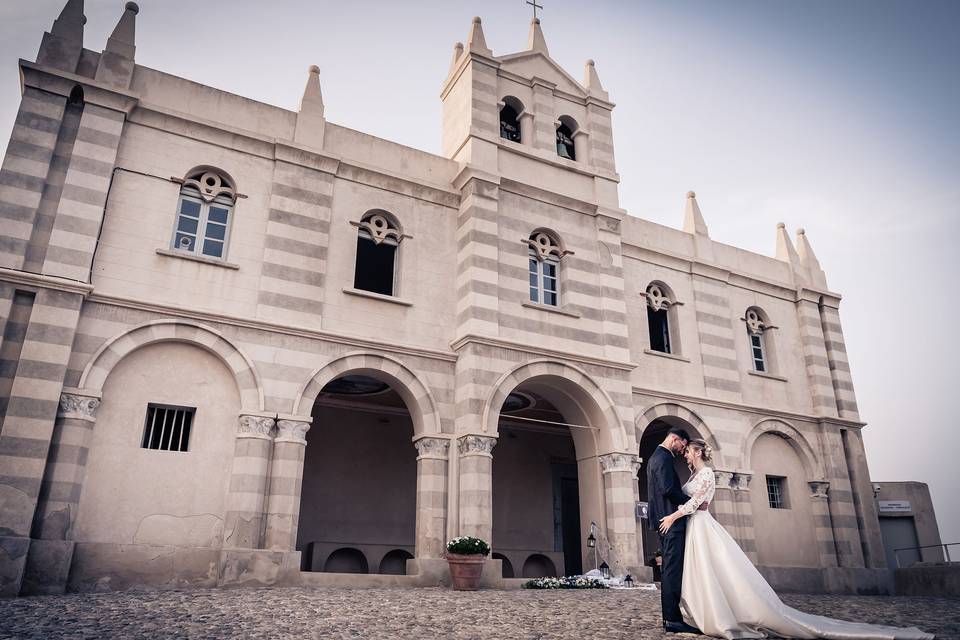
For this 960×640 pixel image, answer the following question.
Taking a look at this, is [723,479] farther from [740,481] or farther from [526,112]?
[526,112]

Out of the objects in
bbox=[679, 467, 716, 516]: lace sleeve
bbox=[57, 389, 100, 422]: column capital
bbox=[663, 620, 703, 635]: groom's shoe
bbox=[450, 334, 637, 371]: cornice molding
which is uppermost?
bbox=[450, 334, 637, 371]: cornice molding

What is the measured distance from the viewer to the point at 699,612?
7418 mm

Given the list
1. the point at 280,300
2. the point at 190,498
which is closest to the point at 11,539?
the point at 190,498

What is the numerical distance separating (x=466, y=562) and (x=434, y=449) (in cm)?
285

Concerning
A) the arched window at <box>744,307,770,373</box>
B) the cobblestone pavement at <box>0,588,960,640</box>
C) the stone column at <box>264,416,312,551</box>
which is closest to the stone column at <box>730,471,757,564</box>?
the arched window at <box>744,307,770,373</box>

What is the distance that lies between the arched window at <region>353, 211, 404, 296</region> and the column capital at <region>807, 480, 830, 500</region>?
14.1 meters

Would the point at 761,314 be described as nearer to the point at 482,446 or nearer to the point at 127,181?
the point at 482,446

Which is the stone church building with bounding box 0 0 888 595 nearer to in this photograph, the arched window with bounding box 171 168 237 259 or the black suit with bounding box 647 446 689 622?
the arched window with bounding box 171 168 237 259

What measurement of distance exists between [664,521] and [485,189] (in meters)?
11.9

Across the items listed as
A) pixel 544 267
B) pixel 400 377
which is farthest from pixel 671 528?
pixel 544 267

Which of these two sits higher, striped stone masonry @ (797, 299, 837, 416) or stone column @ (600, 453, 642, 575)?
striped stone masonry @ (797, 299, 837, 416)

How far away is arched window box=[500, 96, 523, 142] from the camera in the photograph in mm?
20016

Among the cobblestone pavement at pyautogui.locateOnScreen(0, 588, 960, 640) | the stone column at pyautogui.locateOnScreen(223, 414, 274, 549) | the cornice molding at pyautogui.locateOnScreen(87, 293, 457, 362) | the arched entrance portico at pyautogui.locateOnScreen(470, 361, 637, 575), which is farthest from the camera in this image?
the arched entrance portico at pyautogui.locateOnScreen(470, 361, 637, 575)

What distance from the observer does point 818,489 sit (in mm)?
21531
